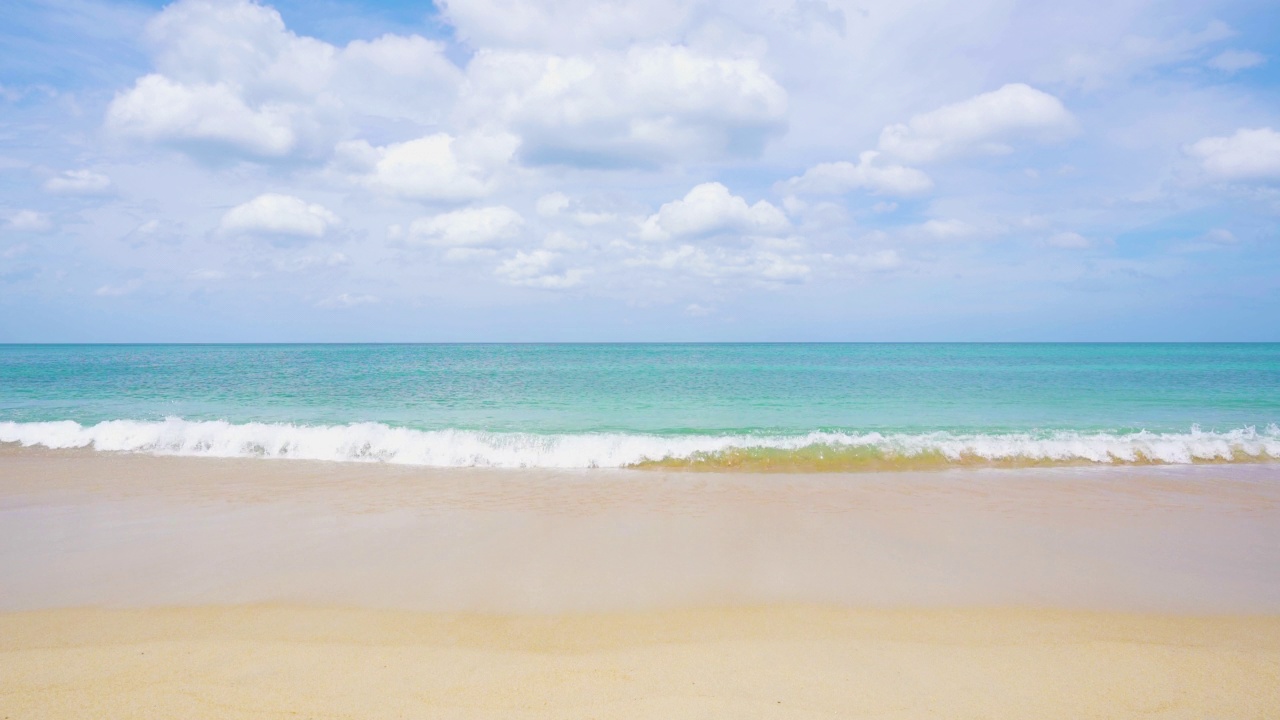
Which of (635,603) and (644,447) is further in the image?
(644,447)

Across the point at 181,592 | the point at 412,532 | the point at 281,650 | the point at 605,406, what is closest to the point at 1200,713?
the point at 281,650

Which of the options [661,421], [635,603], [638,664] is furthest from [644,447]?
[638,664]

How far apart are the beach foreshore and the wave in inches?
123

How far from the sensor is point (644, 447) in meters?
14.3

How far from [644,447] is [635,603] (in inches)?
338

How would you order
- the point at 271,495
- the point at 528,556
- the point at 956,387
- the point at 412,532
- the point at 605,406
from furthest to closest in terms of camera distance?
the point at 956,387 → the point at 605,406 → the point at 271,495 → the point at 412,532 → the point at 528,556

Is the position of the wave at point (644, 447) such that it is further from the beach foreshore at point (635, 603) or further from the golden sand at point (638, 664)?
the golden sand at point (638, 664)

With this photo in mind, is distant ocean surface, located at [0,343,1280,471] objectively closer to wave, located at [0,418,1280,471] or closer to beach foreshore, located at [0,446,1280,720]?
wave, located at [0,418,1280,471]

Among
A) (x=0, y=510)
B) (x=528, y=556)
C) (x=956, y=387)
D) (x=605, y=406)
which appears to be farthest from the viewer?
(x=956, y=387)

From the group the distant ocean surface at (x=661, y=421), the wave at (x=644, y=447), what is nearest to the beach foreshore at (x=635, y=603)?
the wave at (x=644, y=447)

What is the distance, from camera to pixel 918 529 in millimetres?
8273

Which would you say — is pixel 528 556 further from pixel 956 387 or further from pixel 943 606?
pixel 956 387

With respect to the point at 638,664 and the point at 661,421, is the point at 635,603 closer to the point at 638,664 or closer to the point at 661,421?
the point at 638,664

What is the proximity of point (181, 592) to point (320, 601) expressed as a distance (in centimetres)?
146
